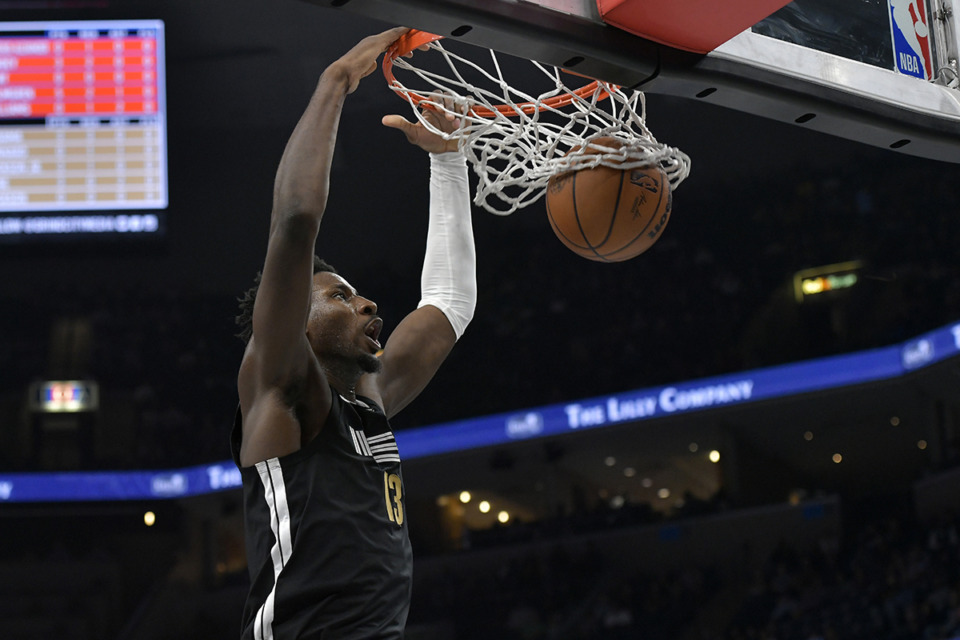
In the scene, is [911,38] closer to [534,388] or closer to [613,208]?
[613,208]

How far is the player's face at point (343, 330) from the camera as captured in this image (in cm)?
247

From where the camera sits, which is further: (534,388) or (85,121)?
(534,388)

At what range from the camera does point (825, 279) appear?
1080 centimetres

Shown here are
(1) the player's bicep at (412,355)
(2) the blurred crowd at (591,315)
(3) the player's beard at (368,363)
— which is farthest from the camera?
(2) the blurred crowd at (591,315)

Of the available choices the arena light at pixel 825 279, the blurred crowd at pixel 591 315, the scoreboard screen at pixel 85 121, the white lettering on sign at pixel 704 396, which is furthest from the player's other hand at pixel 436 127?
the arena light at pixel 825 279

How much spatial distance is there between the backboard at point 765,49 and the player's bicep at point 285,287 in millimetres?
465

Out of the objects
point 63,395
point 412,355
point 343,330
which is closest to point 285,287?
point 343,330

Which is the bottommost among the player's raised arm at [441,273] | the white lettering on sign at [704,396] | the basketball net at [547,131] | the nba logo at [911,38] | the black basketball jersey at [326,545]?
the black basketball jersey at [326,545]

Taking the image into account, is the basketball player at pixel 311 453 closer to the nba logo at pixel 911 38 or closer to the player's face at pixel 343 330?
the player's face at pixel 343 330

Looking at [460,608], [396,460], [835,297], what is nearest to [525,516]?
[460,608]

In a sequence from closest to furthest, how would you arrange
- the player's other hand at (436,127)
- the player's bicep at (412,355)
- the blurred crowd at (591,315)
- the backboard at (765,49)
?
the backboard at (765,49) → the player's bicep at (412,355) → the player's other hand at (436,127) → the blurred crowd at (591,315)

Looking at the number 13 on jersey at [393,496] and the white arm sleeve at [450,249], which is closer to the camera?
the number 13 on jersey at [393,496]

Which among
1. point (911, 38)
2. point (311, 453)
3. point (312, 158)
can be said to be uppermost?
point (911, 38)

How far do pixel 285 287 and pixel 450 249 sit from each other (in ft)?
3.08
